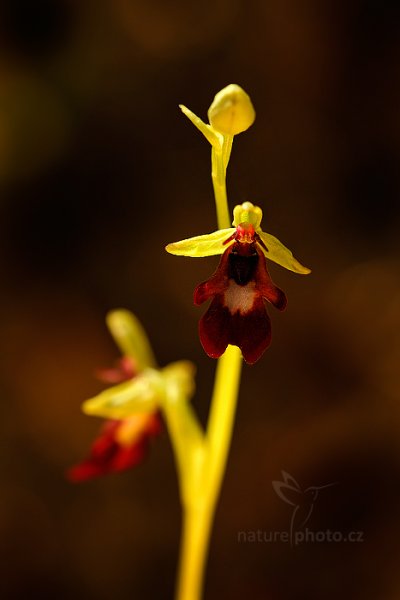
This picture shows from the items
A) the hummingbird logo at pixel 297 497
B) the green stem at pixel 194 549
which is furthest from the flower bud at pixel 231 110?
the hummingbird logo at pixel 297 497

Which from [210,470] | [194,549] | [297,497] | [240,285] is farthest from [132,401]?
[297,497]

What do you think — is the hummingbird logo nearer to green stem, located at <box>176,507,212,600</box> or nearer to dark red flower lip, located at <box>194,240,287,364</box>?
green stem, located at <box>176,507,212,600</box>

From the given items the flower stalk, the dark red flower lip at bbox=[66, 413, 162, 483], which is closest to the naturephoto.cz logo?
the flower stalk

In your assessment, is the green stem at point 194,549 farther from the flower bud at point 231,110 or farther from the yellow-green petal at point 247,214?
the flower bud at point 231,110

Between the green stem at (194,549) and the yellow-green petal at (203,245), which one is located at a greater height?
the yellow-green petal at (203,245)

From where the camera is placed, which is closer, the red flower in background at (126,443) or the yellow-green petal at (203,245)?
the yellow-green petal at (203,245)

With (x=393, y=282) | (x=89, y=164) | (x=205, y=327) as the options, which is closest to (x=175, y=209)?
(x=89, y=164)

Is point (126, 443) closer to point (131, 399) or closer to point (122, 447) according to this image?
point (122, 447)
